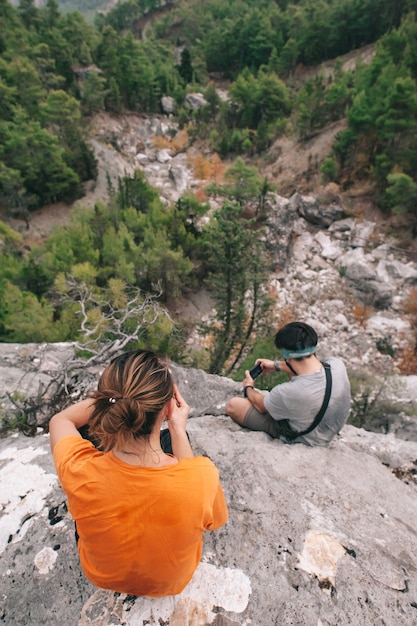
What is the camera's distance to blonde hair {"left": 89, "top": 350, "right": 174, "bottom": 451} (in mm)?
1131

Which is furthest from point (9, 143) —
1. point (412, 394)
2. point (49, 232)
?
point (412, 394)

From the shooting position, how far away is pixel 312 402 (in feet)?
8.01

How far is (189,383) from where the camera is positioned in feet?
14.2

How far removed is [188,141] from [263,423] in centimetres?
2814

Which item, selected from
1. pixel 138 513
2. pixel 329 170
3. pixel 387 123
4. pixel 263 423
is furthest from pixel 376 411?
pixel 329 170

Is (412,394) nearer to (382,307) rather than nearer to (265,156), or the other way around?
(382,307)

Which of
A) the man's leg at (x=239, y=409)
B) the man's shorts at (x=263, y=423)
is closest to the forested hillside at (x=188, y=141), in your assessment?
the man's leg at (x=239, y=409)

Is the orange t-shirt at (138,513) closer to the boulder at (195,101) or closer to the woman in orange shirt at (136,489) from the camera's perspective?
the woman in orange shirt at (136,489)

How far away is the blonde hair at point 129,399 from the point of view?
1.13 meters

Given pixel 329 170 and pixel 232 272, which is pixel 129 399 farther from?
pixel 329 170

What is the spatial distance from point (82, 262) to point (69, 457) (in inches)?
379

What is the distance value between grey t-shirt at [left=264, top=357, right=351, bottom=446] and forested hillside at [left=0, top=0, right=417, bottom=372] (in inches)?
113

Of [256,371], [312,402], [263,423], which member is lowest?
[263,423]

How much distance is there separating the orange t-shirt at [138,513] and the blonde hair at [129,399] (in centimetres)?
13
